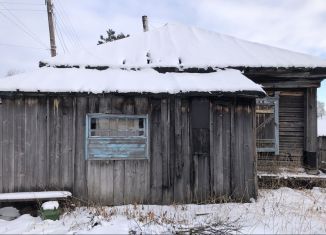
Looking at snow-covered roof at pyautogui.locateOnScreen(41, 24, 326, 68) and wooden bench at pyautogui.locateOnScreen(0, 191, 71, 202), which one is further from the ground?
snow-covered roof at pyautogui.locateOnScreen(41, 24, 326, 68)

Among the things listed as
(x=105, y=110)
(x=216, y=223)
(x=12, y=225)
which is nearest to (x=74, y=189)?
(x=12, y=225)

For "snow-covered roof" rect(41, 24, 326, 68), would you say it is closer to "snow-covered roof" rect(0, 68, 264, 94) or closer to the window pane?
"snow-covered roof" rect(0, 68, 264, 94)

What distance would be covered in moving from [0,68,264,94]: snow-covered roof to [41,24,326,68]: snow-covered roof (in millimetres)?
467

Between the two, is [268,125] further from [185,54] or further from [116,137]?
[116,137]

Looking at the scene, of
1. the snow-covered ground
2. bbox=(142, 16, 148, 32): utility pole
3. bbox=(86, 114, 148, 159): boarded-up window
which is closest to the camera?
the snow-covered ground

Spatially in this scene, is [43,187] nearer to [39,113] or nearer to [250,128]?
[39,113]

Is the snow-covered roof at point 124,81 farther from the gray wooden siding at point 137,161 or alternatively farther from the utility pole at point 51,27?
the utility pole at point 51,27

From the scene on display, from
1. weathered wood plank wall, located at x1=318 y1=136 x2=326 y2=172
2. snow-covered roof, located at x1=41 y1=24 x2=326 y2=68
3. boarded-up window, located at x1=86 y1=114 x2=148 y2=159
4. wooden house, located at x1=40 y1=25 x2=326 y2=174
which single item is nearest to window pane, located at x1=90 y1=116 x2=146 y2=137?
boarded-up window, located at x1=86 y1=114 x2=148 y2=159

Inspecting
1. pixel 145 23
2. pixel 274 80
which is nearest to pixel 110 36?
pixel 145 23

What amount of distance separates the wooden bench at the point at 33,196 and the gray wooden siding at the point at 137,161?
0.31 metres

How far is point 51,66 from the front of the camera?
28.5 feet

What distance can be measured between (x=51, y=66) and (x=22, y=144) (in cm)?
241

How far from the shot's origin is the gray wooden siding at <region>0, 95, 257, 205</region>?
7.33 meters

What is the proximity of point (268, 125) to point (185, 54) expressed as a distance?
3491mm
